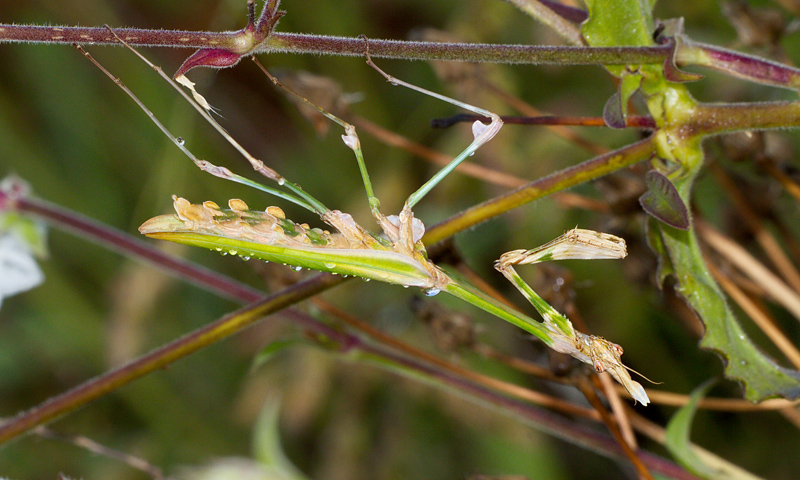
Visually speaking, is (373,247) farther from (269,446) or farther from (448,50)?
(269,446)

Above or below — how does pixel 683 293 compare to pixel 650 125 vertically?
below

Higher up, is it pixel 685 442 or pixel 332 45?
pixel 332 45

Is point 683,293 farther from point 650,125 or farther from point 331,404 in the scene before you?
point 331,404

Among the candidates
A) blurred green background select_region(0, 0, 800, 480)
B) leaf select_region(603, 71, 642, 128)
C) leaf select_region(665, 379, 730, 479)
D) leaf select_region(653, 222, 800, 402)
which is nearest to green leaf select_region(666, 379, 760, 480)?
leaf select_region(665, 379, 730, 479)

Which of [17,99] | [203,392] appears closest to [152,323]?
[203,392]

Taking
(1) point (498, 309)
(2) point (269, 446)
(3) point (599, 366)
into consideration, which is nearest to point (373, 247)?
(1) point (498, 309)

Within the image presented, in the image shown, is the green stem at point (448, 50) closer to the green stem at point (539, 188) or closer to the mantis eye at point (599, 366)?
the green stem at point (539, 188)

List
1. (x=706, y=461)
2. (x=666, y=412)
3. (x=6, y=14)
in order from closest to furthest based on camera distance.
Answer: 1. (x=706, y=461)
2. (x=666, y=412)
3. (x=6, y=14)
